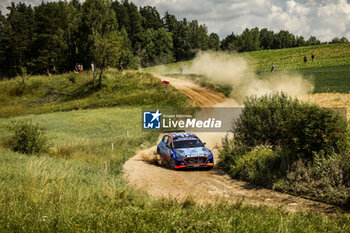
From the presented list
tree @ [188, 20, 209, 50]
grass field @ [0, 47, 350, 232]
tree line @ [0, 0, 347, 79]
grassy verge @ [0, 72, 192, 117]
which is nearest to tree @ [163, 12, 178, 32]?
tree line @ [0, 0, 347, 79]

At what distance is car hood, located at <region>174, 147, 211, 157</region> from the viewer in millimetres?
16891

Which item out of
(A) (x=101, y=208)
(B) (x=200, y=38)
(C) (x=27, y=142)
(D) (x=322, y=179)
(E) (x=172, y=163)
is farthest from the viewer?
(B) (x=200, y=38)

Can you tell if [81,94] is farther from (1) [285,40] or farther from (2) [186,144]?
(1) [285,40]

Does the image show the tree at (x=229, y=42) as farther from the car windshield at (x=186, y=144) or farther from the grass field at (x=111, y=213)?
the grass field at (x=111, y=213)

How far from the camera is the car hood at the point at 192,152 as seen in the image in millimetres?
16891

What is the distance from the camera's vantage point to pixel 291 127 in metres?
14.4

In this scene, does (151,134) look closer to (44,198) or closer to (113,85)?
(44,198)

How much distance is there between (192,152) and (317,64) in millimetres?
52826

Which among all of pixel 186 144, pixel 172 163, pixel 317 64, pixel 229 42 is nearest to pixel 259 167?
pixel 172 163

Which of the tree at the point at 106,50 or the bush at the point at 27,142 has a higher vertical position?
the tree at the point at 106,50

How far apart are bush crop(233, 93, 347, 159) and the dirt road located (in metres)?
2.59

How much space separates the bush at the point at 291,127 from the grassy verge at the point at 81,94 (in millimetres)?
20752

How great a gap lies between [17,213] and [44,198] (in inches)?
55.4

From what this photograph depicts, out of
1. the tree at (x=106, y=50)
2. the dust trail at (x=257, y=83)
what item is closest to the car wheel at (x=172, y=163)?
the dust trail at (x=257, y=83)
